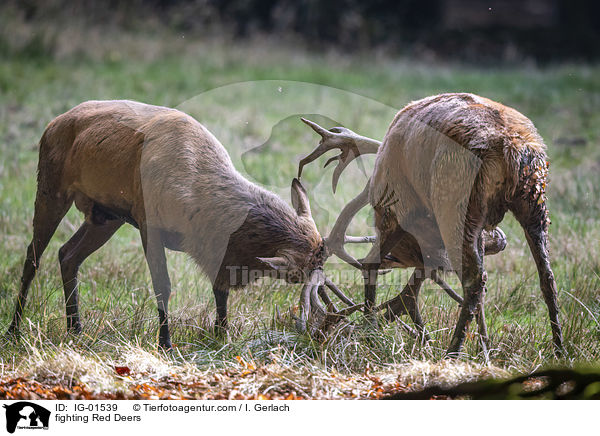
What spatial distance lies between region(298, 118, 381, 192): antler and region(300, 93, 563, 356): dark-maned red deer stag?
1.73ft

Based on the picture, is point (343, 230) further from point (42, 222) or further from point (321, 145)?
point (42, 222)

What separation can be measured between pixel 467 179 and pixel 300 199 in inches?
46.8

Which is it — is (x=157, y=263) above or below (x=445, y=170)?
below

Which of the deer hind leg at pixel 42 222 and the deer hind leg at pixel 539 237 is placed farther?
the deer hind leg at pixel 42 222

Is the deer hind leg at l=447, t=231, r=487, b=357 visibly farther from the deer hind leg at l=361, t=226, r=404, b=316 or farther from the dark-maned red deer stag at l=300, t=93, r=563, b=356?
the deer hind leg at l=361, t=226, r=404, b=316

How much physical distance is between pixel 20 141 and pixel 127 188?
3.72 metres

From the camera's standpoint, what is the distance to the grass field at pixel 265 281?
163 inches

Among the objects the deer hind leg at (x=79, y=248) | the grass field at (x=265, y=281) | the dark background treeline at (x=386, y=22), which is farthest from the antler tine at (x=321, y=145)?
the dark background treeline at (x=386, y=22)

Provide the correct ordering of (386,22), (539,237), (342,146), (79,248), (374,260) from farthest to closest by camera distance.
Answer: (386,22)
(79,248)
(342,146)
(374,260)
(539,237)

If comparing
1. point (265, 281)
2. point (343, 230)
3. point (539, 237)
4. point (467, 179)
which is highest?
point (467, 179)

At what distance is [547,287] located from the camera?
4.03m

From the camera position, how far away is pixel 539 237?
3.96 meters

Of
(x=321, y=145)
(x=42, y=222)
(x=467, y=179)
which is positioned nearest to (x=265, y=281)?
(x=321, y=145)

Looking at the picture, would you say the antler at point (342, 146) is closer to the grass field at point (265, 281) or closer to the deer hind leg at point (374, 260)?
the grass field at point (265, 281)
